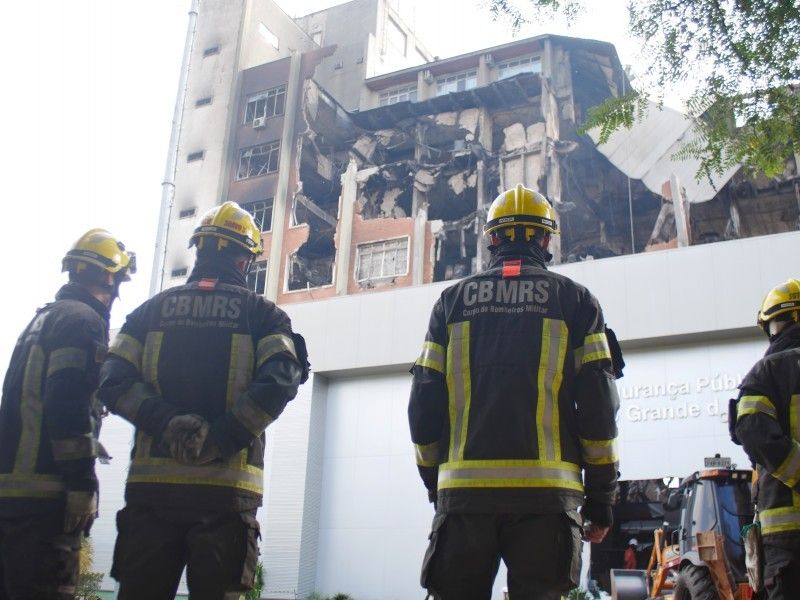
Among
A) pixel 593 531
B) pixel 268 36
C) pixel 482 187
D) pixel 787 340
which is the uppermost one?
pixel 268 36

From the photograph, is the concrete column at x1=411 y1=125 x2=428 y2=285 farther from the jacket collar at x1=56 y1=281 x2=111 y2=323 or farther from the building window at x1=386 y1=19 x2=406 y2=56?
the jacket collar at x1=56 y1=281 x2=111 y2=323

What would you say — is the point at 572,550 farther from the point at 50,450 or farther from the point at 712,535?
the point at 712,535

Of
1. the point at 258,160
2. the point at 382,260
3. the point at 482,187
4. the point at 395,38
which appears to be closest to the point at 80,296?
the point at 382,260

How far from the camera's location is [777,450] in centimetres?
378

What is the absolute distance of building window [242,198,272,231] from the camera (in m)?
32.4

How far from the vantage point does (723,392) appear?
55.7 ft

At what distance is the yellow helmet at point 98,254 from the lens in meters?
4.70

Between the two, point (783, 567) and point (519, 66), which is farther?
point (519, 66)

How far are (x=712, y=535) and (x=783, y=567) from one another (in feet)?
13.8

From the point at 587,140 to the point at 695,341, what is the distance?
1452cm

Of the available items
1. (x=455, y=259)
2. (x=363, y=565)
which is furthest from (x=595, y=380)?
(x=455, y=259)

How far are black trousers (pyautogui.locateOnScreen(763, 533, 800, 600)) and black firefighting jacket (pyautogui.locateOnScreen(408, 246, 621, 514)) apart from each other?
3.58 feet

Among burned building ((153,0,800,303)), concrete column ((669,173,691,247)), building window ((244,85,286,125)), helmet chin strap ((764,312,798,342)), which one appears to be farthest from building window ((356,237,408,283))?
helmet chin strap ((764,312,798,342))

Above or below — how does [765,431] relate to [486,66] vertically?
below
